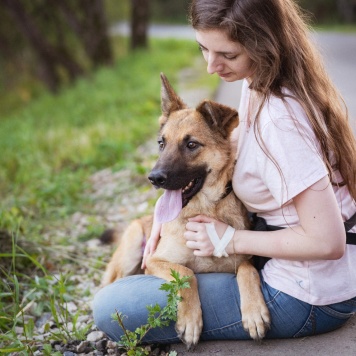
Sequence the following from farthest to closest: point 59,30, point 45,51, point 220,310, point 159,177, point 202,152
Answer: point 59,30
point 45,51
point 202,152
point 159,177
point 220,310

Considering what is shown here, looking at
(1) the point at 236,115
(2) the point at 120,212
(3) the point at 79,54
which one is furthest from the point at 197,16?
(3) the point at 79,54

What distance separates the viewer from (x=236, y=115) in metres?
3.38

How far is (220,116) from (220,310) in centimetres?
117

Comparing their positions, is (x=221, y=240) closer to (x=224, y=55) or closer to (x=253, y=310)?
(x=253, y=310)

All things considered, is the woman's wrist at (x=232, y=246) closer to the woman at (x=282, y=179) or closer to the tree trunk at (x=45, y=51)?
the woman at (x=282, y=179)

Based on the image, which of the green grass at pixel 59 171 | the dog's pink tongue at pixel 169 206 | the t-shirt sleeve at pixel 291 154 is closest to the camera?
the t-shirt sleeve at pixel 291 154

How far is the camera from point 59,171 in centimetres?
785

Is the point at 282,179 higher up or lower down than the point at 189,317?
higher up

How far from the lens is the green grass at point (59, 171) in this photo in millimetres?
3971

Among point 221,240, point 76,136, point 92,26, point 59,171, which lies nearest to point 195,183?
point 221,240

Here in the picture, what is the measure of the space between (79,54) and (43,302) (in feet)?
72.3

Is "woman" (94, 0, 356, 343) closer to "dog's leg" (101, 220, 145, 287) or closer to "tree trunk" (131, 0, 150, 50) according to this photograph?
"dog's leg" (101, 220, 145, 287)

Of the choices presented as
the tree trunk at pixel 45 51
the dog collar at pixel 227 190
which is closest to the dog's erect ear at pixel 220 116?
the dog collar at pixel 227 190

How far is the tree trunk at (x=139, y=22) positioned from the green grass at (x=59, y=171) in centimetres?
343
